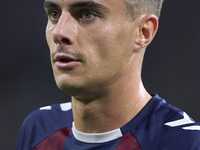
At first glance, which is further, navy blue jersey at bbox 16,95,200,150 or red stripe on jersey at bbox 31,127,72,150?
red stripe on jersey at bbox 31,127,72,150

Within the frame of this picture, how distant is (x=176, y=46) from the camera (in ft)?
10.8

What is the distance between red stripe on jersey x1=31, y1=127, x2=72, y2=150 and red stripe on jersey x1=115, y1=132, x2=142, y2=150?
0.38 meters

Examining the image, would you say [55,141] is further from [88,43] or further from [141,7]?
[141,7]

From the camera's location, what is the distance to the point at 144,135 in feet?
5.77

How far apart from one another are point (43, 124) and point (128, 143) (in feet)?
2.20

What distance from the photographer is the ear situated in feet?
5.85

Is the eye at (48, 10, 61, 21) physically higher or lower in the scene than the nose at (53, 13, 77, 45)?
higher

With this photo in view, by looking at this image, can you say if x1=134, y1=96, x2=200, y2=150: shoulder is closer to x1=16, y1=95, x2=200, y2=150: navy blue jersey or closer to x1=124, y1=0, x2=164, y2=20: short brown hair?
x1=16, y1=95, x2=200, y2=150: navy blue jersey

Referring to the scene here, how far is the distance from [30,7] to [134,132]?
2256 millimetres

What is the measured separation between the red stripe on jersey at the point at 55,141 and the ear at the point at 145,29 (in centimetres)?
66

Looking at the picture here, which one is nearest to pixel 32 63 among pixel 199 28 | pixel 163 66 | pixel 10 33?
pixel 10 33

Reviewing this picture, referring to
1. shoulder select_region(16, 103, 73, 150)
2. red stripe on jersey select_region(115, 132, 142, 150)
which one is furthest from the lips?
shoulder select_region(16, 103, 73, 150)

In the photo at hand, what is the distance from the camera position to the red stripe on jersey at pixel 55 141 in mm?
2021

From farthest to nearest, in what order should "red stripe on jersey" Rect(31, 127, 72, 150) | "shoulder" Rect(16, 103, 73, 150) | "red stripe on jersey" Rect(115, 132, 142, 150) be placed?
"shoulder" Rect(16, 103, 73, 150), "red stripe on jersey" Rect(31, 127, 72, 150), "red stripe on jersey" Rect(115, 132, 142, 150)
